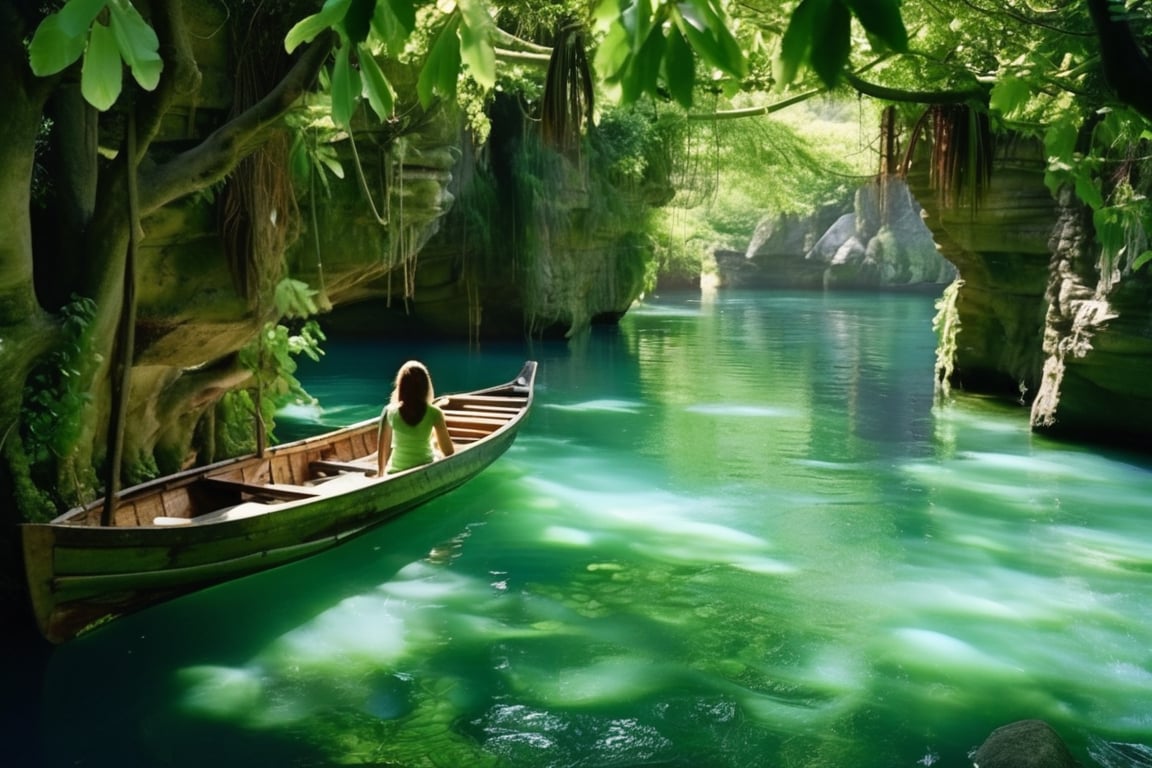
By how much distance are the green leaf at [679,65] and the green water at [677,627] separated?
14.5 feet

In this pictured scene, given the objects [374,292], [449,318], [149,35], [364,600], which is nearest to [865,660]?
[364,600]

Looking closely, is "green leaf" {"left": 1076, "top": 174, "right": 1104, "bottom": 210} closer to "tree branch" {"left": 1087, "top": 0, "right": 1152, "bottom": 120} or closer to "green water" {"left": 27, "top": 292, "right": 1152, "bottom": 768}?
"tree branch" {"left": 1087, "top": 0, "right": 1152, "bottom": 120}

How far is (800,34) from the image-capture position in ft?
4.16

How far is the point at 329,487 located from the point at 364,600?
1.75 meters

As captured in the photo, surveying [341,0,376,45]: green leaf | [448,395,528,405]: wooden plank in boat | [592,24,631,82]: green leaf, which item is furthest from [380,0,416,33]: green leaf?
[448,395,528,405]: wooden plank in boat

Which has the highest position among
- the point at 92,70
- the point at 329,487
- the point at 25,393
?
the point at 92,70

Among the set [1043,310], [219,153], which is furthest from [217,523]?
[1043,310]

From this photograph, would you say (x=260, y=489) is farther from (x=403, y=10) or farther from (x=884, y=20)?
(x=884, y=20)

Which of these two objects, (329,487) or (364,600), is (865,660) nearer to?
(364,600)

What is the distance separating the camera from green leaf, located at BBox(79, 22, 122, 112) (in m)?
1.42

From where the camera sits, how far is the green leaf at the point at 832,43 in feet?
4.01

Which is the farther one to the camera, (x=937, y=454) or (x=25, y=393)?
(x=937, y=454)

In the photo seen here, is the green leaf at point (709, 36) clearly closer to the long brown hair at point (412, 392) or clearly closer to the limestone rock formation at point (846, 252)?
the long brown hair at point (412, 392)

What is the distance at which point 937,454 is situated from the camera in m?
13.1
